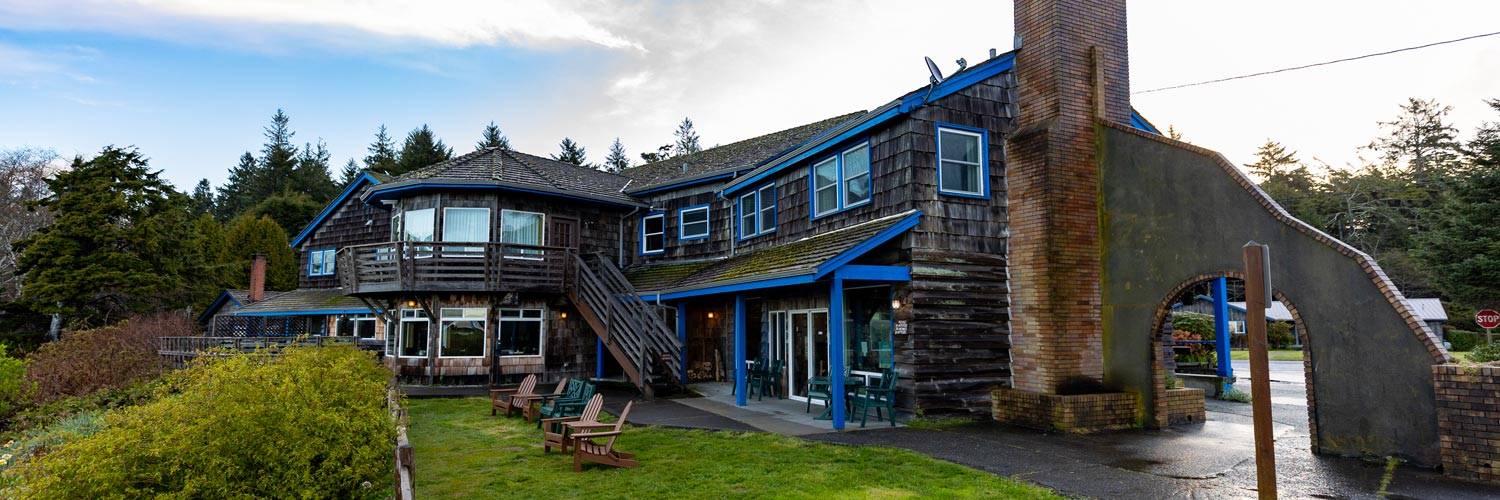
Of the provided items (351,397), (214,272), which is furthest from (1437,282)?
(214,272)

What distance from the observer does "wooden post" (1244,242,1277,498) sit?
454cm

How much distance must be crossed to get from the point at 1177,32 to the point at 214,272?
3692 centimetres

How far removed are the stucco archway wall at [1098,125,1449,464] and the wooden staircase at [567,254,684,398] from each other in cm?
884

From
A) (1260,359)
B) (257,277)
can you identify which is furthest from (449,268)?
(1260,359)

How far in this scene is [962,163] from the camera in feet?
41.1

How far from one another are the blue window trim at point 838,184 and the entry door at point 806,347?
1.96m

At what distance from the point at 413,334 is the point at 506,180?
4608 millimetres

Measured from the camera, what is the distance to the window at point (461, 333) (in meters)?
18.6

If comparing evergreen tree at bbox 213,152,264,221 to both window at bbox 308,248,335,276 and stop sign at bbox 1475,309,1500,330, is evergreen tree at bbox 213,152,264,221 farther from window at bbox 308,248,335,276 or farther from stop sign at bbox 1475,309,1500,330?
stop sign at bbox 1475,309,1500,330

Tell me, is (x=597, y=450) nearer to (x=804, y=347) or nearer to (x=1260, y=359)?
(x=1260, y=359)

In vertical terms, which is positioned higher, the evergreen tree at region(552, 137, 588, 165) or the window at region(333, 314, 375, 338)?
the evergreen tree at region(552, 137, 588, 165)

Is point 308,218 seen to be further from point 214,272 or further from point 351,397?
point 351,397

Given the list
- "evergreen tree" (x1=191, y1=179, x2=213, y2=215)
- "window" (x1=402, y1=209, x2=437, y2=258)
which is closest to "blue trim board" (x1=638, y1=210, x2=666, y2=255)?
"window" (x1=402, y1=209, x2=437, y2=258)

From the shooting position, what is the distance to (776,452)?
364 inches
